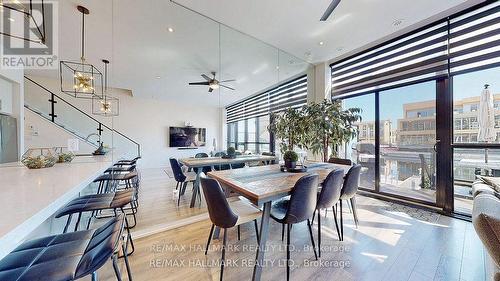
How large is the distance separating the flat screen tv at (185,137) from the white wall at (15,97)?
3891 millimetres

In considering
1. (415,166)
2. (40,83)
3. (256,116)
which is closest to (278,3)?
(256,116)

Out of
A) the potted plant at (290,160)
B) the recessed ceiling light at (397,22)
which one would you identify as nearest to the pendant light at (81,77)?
the potted plant at (290,160)

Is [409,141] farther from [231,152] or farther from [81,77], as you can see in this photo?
[81,77]

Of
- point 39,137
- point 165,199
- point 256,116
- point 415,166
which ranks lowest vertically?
point 165,199

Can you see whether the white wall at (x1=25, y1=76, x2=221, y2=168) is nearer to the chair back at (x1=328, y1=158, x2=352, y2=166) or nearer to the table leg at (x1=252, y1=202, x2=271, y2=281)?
the chair back at (x1=328, y1=158, x2=352, y2=166)

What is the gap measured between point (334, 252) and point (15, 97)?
5074mm

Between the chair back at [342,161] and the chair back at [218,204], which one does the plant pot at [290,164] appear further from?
the chair back at [342,161]

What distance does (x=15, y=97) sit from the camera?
2.82 meters

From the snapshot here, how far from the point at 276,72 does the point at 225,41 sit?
160 cm

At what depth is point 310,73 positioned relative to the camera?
490 cm

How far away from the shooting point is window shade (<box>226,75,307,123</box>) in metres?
4.66

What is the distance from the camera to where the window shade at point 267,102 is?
466cm

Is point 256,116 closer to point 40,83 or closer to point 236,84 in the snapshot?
point 236,84

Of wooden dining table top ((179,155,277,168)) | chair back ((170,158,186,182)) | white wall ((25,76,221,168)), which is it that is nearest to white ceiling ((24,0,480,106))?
white wall ((25,76,221,168))
